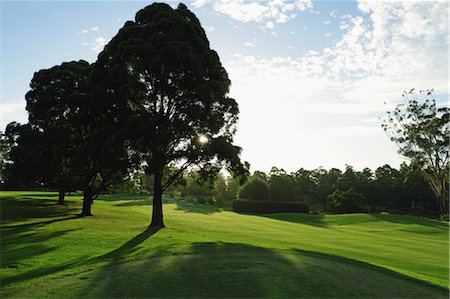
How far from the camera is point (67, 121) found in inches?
1334

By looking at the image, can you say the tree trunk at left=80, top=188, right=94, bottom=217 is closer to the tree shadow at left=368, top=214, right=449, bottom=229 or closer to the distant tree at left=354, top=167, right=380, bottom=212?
the tree shadow at left=368, top=214, right=449, bottom=229

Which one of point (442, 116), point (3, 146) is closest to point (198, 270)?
point (442, 116)

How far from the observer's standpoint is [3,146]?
81.9m

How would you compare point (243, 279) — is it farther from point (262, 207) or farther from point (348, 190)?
point (348, 190)

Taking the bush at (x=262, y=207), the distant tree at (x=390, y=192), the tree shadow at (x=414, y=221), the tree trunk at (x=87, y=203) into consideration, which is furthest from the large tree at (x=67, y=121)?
the distant tree at (x=390, y=192)

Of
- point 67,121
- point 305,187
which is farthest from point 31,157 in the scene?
point 305,187

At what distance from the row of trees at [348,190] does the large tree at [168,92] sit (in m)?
44.4

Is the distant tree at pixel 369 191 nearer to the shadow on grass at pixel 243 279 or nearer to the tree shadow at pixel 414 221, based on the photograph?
the tree shadow at pixel 414 221

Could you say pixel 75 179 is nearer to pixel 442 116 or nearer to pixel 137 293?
pixel 137 293

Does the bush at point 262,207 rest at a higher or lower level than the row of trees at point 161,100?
lower

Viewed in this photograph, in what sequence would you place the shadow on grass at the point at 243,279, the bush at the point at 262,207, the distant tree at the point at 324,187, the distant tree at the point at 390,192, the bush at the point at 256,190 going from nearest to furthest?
the shadow on grass at the point at 243,279
the bush at the point at 262,207
the bush at the point at 256,190
the distant tree at the point at 390,192
the distant tree at the point at 324,187

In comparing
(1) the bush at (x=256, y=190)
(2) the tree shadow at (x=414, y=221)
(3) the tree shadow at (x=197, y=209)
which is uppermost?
(1) the bush at (x=256, y=190)

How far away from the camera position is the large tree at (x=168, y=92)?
24578 mm

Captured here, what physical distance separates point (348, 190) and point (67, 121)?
58.3 meters
